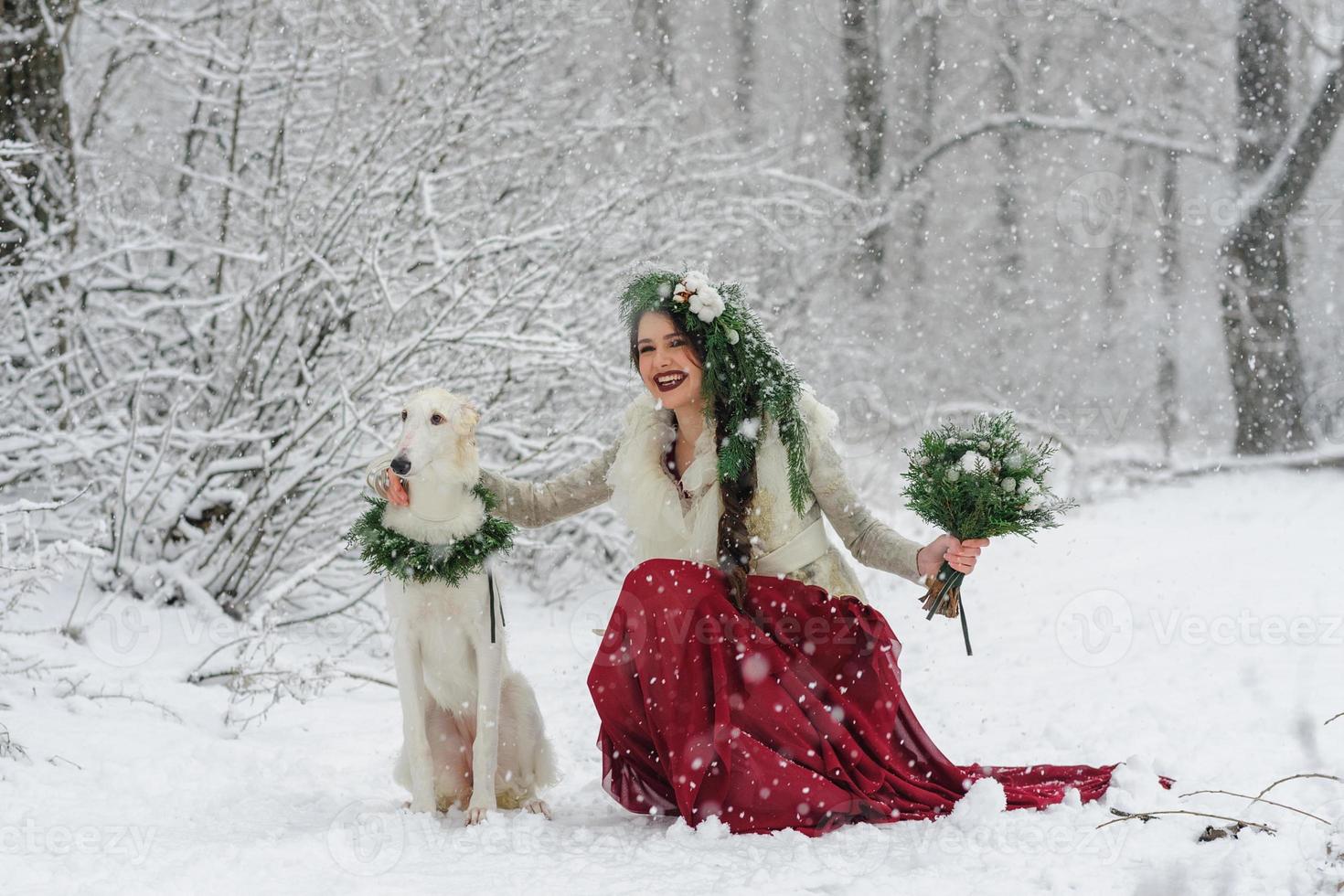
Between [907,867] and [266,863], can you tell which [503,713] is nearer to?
[266,863]

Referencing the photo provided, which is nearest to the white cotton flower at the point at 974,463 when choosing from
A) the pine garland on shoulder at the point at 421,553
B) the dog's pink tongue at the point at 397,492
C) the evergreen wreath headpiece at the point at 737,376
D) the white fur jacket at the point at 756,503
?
the white fur jacket at the point at 756,503

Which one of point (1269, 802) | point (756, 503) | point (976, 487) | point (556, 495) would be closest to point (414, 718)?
point (556, 495)

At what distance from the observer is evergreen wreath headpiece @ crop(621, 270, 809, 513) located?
3.08 m

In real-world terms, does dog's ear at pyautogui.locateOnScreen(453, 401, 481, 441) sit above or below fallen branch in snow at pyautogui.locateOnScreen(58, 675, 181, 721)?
above

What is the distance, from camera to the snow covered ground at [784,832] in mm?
2357

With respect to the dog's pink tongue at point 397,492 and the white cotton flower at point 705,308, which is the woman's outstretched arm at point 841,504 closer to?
the white cotton flower at point 705,308

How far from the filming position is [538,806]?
10.2ft

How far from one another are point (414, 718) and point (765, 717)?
1.01 meters

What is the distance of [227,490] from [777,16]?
13.4 m

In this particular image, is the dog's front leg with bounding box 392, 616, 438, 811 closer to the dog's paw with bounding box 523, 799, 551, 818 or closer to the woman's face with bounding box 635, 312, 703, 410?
the dog's paw with bounding box 523, 799, 551, 818

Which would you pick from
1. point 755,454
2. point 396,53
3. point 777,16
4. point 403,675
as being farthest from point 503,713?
point 777,16

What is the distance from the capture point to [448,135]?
636 cm

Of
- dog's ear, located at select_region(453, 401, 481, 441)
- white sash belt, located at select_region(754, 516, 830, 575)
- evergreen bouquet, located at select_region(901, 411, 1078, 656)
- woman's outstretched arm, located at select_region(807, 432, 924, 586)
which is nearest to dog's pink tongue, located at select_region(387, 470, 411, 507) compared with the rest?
dog's ear, located at select_region(453, 401, 481, 441)

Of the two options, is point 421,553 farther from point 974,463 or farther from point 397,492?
point 974,463
